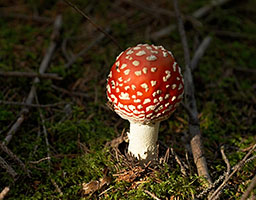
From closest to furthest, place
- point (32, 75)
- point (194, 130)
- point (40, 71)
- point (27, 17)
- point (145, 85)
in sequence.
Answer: point (145, 85)
point (194, 130)
point (32, 75)
point (40, 71)
point (27, 17)

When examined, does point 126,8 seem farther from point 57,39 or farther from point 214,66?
point 214,66

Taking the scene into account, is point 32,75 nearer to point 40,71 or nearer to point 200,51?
point 40,71

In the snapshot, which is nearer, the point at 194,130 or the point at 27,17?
the point at 194,130

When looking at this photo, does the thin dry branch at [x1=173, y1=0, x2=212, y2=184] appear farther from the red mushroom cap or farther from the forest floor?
the red mushroom cap

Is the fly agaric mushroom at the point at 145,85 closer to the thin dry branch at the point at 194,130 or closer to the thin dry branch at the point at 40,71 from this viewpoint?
the thin dry branch at the point at 194,130

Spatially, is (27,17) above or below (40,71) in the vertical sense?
above

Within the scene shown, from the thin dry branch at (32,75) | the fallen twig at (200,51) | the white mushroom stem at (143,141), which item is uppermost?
the fallen twig at (200,51)

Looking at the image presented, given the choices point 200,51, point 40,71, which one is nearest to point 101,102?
point 40,71

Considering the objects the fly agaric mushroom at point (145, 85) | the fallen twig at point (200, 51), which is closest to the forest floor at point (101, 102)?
the fallen twig at point (200, 51)
